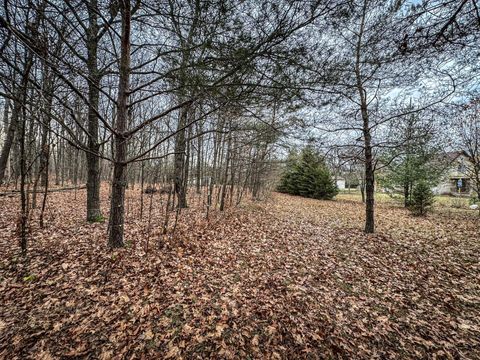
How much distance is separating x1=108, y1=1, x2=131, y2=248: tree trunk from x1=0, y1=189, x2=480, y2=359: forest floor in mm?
485

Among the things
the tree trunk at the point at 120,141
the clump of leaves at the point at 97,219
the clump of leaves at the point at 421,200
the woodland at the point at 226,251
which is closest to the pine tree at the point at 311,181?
the clump of leaves at the point at 421,200

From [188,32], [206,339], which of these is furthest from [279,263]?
[188,32]

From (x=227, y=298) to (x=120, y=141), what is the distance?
3405 millimetres

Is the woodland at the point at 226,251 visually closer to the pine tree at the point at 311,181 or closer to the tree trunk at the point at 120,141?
the tree trunk at the point at 120,141

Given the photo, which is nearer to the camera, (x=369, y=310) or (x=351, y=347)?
(x=351, y=347)

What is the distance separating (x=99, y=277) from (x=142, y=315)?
1.24 metres

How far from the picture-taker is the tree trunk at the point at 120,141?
11.8 feet

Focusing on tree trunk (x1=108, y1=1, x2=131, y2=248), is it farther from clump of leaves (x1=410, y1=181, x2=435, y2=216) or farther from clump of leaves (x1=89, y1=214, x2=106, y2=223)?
clump of leaves (x1=410, y1=181, x2=435, y2=216)

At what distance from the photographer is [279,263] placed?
4391mm

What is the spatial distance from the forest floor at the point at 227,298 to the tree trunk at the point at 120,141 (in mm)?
485

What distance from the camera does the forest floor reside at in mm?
2287

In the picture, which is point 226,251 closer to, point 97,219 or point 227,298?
point 227,298

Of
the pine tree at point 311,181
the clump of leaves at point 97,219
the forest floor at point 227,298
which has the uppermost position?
the pine tree at point 311,181

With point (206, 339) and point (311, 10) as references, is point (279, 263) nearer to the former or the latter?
point (206, 339)
